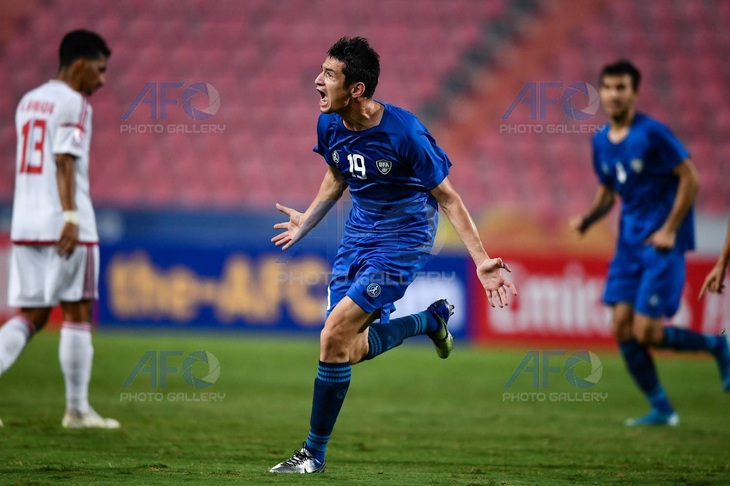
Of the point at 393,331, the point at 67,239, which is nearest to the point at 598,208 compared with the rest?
the point at 393,331

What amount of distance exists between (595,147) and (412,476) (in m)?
3.77

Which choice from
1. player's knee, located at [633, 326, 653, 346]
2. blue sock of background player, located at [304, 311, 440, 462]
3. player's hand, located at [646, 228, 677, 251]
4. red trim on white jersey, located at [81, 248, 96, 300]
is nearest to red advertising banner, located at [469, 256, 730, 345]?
player's knee, located at [633, 326, 653, 346]

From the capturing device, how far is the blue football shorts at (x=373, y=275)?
491 cm

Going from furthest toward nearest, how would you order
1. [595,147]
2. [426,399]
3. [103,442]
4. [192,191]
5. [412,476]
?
[192,191] < [426,399] < [595,147] < [103,442] < [412,476]

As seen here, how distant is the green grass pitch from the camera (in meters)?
4.96

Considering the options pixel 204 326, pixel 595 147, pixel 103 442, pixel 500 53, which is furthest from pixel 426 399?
pixel 500 53

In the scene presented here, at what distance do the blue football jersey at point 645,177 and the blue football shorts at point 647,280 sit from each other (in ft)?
0.36

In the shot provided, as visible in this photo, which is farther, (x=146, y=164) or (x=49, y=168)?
(x=146, y=164)

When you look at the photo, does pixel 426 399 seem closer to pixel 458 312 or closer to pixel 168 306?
pixel 458 312

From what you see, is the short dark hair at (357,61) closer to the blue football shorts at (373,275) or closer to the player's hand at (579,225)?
the blue football shorts at (373,275)

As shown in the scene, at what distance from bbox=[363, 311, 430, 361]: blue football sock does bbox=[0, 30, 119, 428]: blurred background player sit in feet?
6.80

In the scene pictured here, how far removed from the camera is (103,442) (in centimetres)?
575

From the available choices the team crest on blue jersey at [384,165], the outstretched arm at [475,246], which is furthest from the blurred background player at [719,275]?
the team crest on blue jersey at [384,165]

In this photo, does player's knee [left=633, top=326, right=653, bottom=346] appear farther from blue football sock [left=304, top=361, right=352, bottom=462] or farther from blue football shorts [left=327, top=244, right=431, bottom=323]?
blue football sock [left=304, top=361, right=352, bottom=462]
